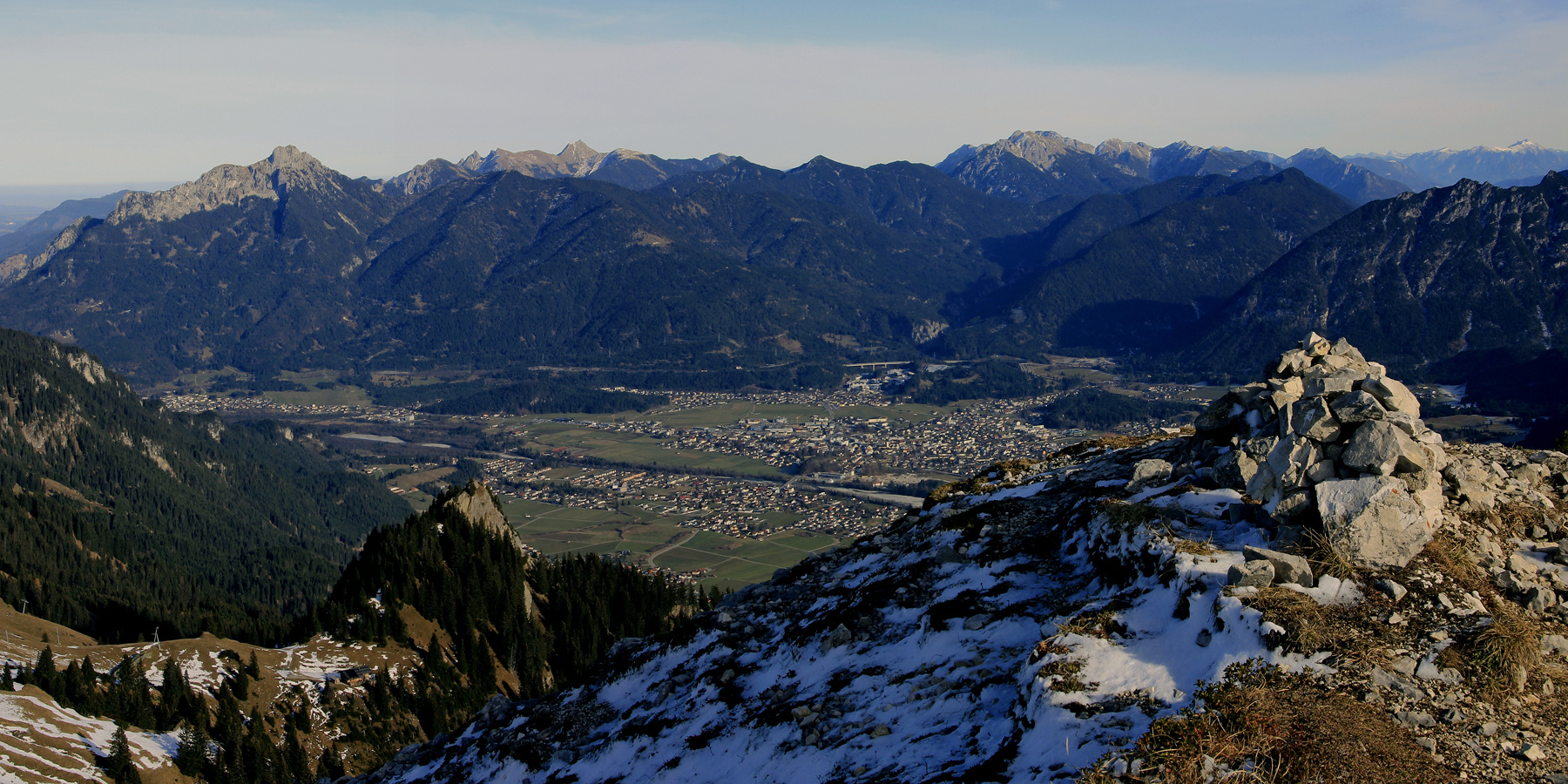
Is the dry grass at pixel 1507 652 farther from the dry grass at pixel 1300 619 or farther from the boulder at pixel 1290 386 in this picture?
the boulder at pixel 1290 386

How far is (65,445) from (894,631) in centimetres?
21506

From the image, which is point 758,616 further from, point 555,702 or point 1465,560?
point 1465,560

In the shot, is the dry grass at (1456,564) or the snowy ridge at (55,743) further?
the snowy ridge at (55,743)

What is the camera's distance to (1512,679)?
16391mm

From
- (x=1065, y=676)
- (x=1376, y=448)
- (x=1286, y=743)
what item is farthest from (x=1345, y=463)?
(x=1286, y=743)

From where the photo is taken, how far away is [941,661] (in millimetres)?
23156

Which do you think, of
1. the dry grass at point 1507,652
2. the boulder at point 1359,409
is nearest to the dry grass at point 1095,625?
the dry grass at point 1507,652

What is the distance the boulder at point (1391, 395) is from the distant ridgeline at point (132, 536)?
277ft

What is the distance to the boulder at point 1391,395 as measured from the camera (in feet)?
79.9

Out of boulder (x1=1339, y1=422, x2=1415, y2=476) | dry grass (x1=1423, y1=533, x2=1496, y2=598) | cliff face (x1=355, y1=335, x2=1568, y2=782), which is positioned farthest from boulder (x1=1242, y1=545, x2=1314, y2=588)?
boulder (x1=1339, y1=422, x2=1415, y2=476)

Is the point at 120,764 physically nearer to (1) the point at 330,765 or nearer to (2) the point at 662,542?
(1) the point at 330,765

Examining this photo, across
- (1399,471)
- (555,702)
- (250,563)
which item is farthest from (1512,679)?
(250,563)

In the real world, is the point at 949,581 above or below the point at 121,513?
above

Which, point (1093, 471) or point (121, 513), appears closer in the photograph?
point (1093, 471)
